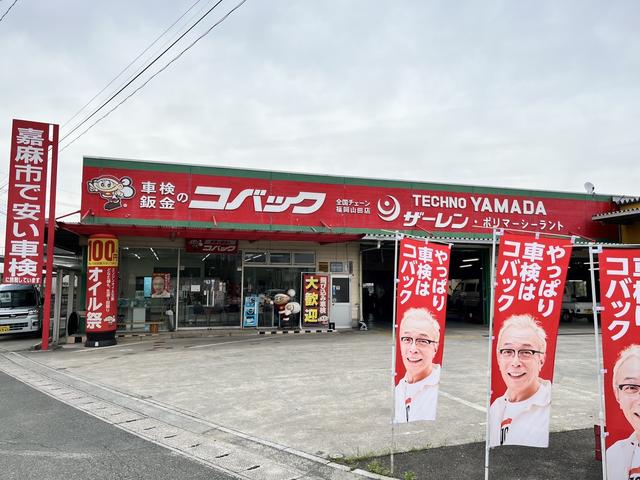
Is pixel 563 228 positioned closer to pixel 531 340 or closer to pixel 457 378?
pixel 457 378

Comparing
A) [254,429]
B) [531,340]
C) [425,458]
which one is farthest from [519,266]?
[254,429]

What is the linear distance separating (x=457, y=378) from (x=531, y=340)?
4.56 m

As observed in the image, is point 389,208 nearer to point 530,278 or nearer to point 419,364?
point 419,364

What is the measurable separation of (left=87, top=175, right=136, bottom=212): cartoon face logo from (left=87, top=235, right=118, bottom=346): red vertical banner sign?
4.91 ft

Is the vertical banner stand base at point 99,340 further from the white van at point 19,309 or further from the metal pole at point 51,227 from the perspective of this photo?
the white van at point 19,309

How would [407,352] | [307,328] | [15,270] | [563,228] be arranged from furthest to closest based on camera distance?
[563,228] < [307,328] < [15,270] < [407,352]

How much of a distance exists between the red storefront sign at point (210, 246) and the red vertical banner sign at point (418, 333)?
470 inches

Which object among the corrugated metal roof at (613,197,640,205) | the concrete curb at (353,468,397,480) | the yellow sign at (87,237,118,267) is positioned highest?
the corrugated metal roof at (613,197,640,205)

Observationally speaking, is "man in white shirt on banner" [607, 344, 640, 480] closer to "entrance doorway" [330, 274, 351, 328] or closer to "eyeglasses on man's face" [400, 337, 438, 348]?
"eyeglasses on man's face" [400, 337, 438, 348]

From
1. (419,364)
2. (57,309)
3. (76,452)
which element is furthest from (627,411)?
(57,309)

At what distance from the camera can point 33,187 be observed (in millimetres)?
12055

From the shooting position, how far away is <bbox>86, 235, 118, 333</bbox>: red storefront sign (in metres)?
12.8

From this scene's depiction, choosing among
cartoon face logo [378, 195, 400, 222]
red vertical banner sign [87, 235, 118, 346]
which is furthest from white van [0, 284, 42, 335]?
cartoon face logo [378, 195, 400, 222]

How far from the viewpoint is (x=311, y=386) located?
25.2 ft
